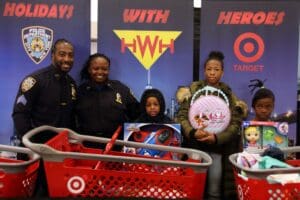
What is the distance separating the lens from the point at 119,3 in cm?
222

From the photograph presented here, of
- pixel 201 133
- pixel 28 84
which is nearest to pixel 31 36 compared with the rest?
pixel 28 84

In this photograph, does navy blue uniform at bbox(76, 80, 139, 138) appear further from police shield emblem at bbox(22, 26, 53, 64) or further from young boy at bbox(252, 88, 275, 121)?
young boy at bbox(252, 88, 275, 121)

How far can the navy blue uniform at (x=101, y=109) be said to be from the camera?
6.80ft

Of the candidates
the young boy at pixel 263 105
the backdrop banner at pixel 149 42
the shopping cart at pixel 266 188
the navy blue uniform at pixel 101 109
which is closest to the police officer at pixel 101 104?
the navy blue uniform at pixel 101 109

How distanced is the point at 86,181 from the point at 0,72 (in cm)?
119

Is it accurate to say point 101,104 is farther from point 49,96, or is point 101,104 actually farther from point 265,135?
point 265,135

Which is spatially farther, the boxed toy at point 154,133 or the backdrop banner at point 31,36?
the backdrop banner at point 31,36

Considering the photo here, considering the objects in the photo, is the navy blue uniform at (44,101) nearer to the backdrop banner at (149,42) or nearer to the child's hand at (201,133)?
the backdrop banner at (149,42)

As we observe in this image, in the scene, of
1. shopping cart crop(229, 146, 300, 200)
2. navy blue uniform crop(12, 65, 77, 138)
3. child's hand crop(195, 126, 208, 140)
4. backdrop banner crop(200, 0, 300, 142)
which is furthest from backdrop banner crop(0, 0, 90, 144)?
shopping cart crop(229, 146, 300, 200)

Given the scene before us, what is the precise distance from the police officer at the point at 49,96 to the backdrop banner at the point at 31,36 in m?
0.16

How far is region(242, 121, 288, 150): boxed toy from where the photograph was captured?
1.79 meters

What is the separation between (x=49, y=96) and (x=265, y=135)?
109cm

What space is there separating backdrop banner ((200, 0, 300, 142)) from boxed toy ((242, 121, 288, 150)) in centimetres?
42

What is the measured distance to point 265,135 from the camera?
71.0 inches
